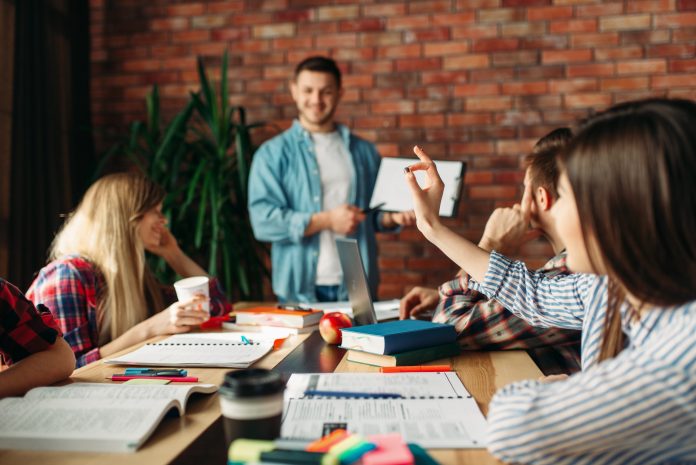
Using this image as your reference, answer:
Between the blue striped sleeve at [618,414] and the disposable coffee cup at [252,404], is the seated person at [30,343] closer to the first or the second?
the disposable coffee cup at [252,404]

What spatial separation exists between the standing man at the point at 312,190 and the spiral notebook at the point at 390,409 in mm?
1471

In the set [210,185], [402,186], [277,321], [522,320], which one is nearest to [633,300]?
[522,320]

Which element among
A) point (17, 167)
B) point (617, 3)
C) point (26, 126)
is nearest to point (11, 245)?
point (17, 167)

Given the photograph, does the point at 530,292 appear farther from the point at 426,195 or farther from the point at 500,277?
the point at 426,195

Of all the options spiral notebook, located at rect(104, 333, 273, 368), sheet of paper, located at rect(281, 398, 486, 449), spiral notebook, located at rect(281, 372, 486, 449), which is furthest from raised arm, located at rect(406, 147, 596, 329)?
spiral notebook, located at rect(104, 333, 273, 368)

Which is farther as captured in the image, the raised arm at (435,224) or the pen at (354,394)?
the raised arm at (435,224)

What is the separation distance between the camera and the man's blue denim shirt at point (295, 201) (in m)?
2.74

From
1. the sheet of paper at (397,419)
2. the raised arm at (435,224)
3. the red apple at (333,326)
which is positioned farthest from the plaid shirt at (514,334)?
the sheet of paper at (397,419)

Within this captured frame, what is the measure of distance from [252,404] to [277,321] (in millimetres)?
1057

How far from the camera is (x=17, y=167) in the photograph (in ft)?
9.70

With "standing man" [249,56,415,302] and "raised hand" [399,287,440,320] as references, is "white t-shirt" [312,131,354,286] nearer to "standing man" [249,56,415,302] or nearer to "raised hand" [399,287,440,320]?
"standing man" [249,56,415,302]

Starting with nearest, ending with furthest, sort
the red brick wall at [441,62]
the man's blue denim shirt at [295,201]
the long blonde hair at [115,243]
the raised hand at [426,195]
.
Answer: the raised hand at [426,195] → the long blonde hair at [115,243] → the man's blue denim shirt at [295,201] → the red brick wall at [441,62]

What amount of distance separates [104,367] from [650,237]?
1.07 m

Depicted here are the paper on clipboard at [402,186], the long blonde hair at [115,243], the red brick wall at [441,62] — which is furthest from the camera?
the red brick wall at [441,62]
